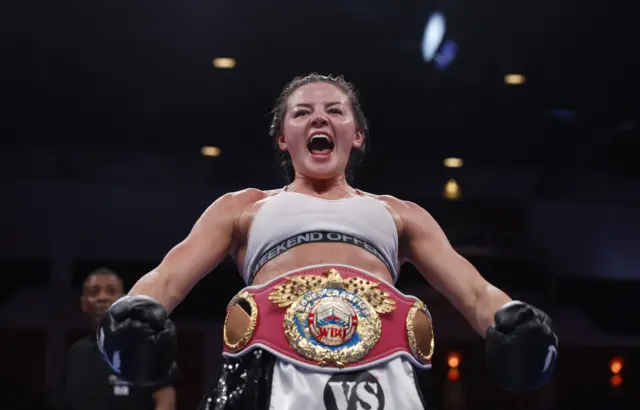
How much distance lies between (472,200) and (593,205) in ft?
1.89

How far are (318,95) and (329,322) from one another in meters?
0.46

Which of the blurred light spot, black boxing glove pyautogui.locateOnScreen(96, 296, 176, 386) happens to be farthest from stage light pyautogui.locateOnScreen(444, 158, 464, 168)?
black boxing glove pyautogui.locateOnScreen(96, 296, 176, 386)

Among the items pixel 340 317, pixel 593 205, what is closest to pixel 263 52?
pixel 593 205

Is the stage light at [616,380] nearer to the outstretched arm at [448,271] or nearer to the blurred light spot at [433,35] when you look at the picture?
the blurred light spot at [433,35]

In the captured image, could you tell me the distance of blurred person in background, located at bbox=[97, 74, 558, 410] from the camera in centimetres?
123

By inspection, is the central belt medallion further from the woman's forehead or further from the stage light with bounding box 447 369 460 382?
the stage light with bounding box 447 369 460 382

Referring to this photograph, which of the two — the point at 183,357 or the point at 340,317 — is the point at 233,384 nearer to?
the point at 340,317

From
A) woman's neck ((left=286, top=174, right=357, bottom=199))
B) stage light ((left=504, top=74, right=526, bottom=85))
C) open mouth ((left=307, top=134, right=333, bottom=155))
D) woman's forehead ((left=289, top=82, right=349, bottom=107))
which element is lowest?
woman's neck ((left=286, top=174, right=357, bottom=199))

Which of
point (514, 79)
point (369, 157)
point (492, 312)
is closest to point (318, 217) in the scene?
point (492, 312)

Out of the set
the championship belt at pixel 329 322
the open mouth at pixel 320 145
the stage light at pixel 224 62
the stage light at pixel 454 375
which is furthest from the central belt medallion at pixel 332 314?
the stage light at pixel 454 375

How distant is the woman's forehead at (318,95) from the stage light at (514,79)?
2169 mm

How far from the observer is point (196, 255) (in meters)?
1.41

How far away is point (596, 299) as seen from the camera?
13.2ft

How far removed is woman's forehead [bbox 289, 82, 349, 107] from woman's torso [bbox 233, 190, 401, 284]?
18 cm
